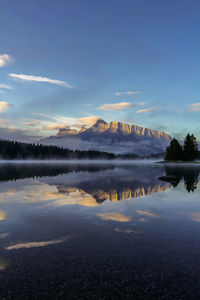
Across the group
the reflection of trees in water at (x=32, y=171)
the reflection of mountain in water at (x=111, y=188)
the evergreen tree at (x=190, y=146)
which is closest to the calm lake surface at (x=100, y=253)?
the reflection of mountain in water at (x=111, y=188)

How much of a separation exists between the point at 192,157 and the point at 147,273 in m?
134

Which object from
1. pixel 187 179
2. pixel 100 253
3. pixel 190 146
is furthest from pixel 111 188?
pixel 190 146

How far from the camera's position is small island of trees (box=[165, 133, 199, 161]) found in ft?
408

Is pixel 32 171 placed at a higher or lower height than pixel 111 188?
lower

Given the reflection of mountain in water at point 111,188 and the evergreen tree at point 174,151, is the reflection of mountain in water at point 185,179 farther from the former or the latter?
the evergreen tree at point 174,151

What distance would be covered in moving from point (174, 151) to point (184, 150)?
19.9ft

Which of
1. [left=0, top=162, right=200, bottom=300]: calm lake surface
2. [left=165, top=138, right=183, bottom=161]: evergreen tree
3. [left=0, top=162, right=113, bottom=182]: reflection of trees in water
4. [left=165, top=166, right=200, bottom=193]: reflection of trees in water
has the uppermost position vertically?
[left=165, top=138, right=183, bottom=161]: evergreen tree

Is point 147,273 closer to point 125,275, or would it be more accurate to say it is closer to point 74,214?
point 125,275

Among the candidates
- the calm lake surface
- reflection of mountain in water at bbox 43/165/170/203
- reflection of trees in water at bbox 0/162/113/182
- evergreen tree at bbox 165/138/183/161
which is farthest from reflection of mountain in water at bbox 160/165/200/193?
evergreen tree at bbox 165/138/183/161

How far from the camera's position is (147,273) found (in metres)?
6.66

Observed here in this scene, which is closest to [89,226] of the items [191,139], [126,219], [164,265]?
[126,219]

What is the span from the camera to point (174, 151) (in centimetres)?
12781

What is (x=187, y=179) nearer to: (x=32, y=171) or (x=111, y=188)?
(x=111, y=188)

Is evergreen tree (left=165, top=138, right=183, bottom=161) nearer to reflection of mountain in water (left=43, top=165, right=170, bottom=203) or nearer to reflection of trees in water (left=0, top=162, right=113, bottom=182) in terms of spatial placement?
reflection of trees in water (left=0, top=162, right=113, bottom=182)
